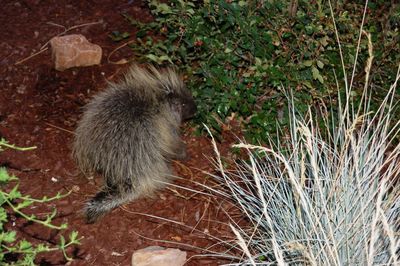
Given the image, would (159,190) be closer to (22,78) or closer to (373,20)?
(22,78)

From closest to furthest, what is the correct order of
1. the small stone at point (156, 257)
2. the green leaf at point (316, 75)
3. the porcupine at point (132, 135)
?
the small stone at point (156, 257), the porcupine at point (132, 135), the green leaf at point (316, 75)

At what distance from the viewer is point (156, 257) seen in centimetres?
423

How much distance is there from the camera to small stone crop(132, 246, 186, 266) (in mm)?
4219

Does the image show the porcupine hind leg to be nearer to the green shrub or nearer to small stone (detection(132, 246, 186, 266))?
small stone (detection(132, 246, 186, 266))

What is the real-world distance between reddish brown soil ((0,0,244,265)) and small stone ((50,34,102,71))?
0.22 ft

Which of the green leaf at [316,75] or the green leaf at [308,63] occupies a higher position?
the green leaf at [308,63]

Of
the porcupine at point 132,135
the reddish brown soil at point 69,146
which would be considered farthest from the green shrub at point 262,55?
the reddish brown soil at point 69,146

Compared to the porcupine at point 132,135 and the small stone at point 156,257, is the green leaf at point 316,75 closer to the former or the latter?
the porcupine at point 132,135

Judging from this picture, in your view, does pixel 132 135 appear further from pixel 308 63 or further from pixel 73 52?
pixel 308 63

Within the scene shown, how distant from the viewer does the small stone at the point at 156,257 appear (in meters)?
4.22

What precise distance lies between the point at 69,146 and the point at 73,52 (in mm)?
936

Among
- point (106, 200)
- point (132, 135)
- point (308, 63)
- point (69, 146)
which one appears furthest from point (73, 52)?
point (308, 63)

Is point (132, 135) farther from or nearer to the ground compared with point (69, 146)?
farther from the ground

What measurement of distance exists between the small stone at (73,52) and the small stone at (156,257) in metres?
2.09
